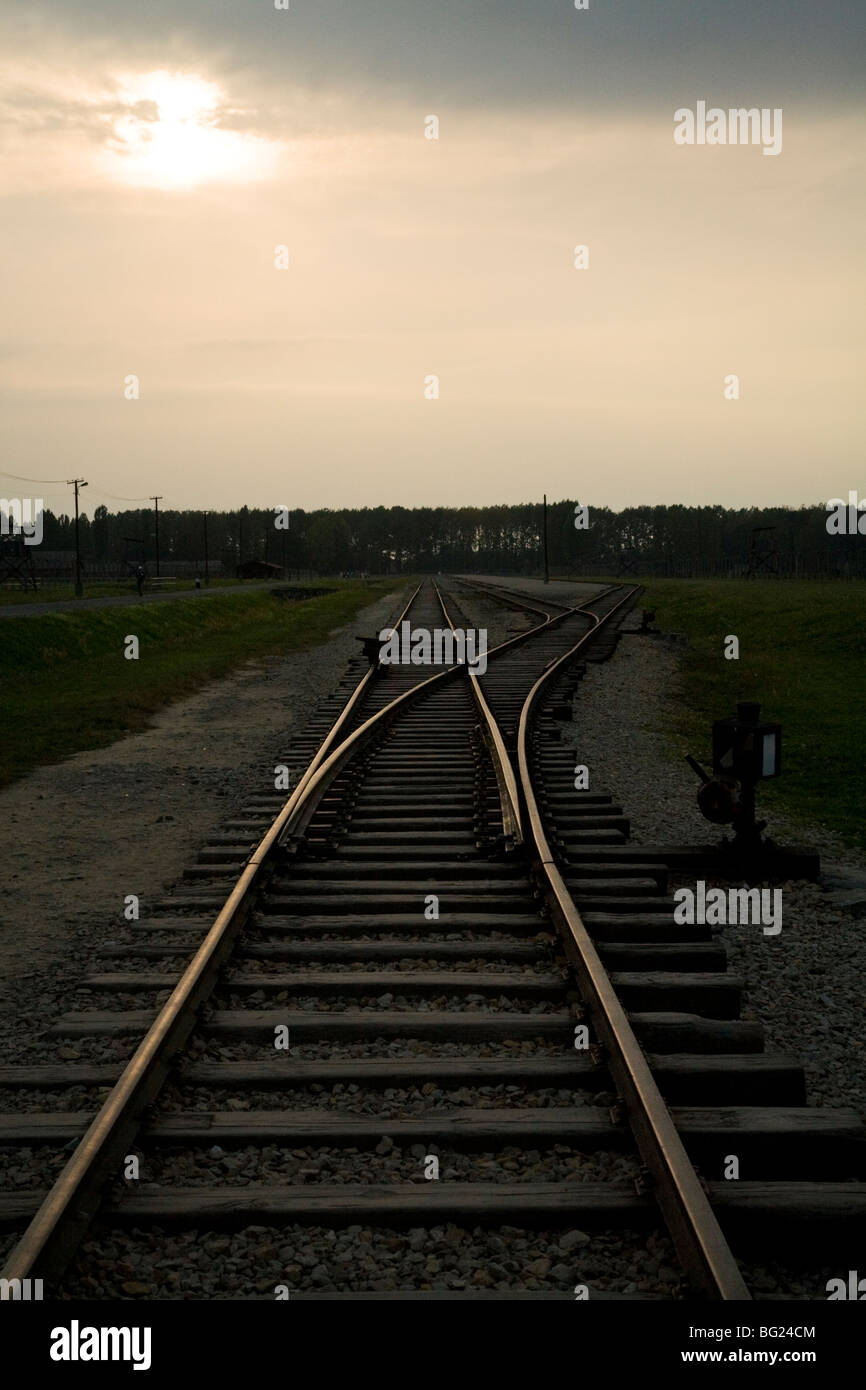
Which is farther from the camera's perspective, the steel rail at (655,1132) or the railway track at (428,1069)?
the railway track at (428,1069)

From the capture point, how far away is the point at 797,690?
18141 mm

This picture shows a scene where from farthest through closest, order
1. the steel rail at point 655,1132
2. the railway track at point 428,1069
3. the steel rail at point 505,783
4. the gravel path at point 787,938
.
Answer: the steel rail at point 505,783
the gravel path at point 787,938
the railway track at point 428,1069
the steel rail at point 655,1132

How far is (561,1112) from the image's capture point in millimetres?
3893

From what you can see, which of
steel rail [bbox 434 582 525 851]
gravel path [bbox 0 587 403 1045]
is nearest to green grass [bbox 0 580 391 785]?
gravel path [bbox 0 587 403 1045]

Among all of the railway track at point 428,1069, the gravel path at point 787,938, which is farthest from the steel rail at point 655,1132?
the gravel path at point 787,938

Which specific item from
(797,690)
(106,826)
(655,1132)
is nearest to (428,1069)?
(655,1132)

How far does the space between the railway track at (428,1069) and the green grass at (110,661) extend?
264 inches

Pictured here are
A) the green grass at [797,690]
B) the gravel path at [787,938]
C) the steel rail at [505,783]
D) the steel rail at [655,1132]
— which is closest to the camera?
the steel rail at [655,1132]

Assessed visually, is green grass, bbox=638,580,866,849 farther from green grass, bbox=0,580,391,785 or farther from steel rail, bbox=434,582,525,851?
green grass, bbox=0,580,391,785

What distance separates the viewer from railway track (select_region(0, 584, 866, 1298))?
334cm

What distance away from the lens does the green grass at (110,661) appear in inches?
566

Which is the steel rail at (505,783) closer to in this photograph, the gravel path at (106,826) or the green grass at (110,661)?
the gravel path at (106,826)

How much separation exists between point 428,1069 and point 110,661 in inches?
854
